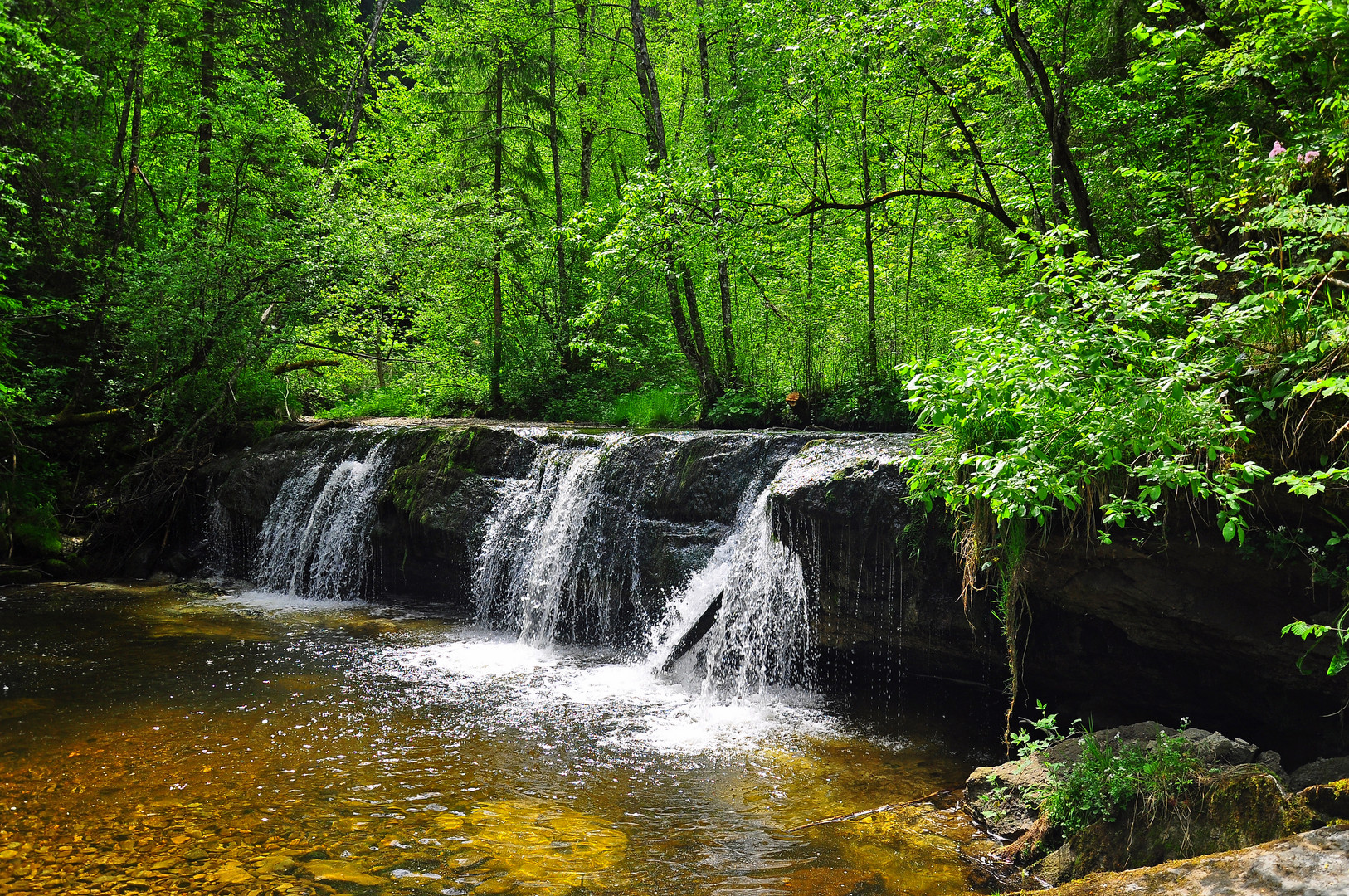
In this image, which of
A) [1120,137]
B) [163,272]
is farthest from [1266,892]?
[163,272]

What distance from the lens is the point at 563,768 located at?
17.0 ft

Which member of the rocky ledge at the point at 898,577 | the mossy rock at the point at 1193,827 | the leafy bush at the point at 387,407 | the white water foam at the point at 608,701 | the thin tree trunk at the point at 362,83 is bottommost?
the white water foam at the point at 608,701

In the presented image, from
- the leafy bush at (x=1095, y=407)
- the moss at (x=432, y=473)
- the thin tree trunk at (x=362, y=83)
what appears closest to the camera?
the leafy bush at (x=1095, y=407)

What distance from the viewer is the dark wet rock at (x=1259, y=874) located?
8.10ft

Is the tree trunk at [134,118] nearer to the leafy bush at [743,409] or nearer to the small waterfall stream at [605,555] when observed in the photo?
the small waterfall stream at [605,555]

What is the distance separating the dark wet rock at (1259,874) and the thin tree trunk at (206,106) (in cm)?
1561

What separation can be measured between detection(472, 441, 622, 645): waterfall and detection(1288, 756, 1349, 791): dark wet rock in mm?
6041

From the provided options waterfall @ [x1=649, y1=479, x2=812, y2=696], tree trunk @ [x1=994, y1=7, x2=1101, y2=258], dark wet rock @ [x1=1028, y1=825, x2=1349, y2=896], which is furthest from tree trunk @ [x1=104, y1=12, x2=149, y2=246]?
dark wet rock @ [x1=1028, y1=825, x2=1349, y2=896]

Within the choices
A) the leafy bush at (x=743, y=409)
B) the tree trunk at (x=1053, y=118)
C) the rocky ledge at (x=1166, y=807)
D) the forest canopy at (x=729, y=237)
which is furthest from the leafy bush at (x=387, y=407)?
the rocky ledge at (x=1166, y=807)

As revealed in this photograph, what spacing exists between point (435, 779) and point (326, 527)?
737 cm

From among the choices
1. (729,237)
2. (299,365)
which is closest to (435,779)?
(729,237)

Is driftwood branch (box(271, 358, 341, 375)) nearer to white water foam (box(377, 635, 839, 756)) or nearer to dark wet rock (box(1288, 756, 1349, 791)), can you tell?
white water foam (box(377, 635, 839, 756))

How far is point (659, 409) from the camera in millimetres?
11609

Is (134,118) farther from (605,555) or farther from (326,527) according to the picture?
(605,555)
